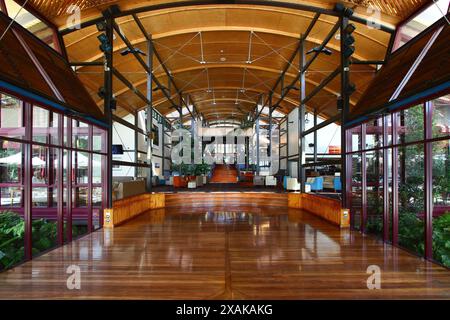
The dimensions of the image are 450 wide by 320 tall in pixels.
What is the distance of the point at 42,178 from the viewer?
31.9 ft

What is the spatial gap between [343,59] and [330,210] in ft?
13.3

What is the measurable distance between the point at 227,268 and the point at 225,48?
34.2 feet

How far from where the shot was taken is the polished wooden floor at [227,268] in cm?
347

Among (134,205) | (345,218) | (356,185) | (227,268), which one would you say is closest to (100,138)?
(134,205)

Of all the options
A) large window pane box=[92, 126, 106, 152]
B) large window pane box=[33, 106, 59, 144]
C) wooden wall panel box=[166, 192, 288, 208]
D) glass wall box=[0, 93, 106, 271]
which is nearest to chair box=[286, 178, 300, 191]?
wooden wall panel box=[166, 192, 288, 208]

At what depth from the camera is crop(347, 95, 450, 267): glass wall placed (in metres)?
4.75

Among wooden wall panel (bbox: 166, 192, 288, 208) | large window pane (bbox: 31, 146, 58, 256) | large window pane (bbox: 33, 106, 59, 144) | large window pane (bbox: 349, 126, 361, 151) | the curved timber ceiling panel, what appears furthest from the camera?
wooden wall panel (bbox: 166, 192, 288, 208)

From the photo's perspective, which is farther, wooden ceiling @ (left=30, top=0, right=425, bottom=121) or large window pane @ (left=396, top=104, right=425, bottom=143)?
wooden ceiling @ (left=30, top=0, right=425, bottom=121)

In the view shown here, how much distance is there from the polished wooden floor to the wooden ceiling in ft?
18.8

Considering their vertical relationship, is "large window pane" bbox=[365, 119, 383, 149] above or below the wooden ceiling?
below

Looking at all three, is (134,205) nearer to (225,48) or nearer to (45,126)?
(45,126)

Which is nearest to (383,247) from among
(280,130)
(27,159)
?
(27,159)

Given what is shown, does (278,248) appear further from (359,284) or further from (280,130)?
(280,130)

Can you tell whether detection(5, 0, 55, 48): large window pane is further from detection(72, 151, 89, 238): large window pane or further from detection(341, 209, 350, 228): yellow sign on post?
detection(341, 209, 350, 228): yellow sign on post
